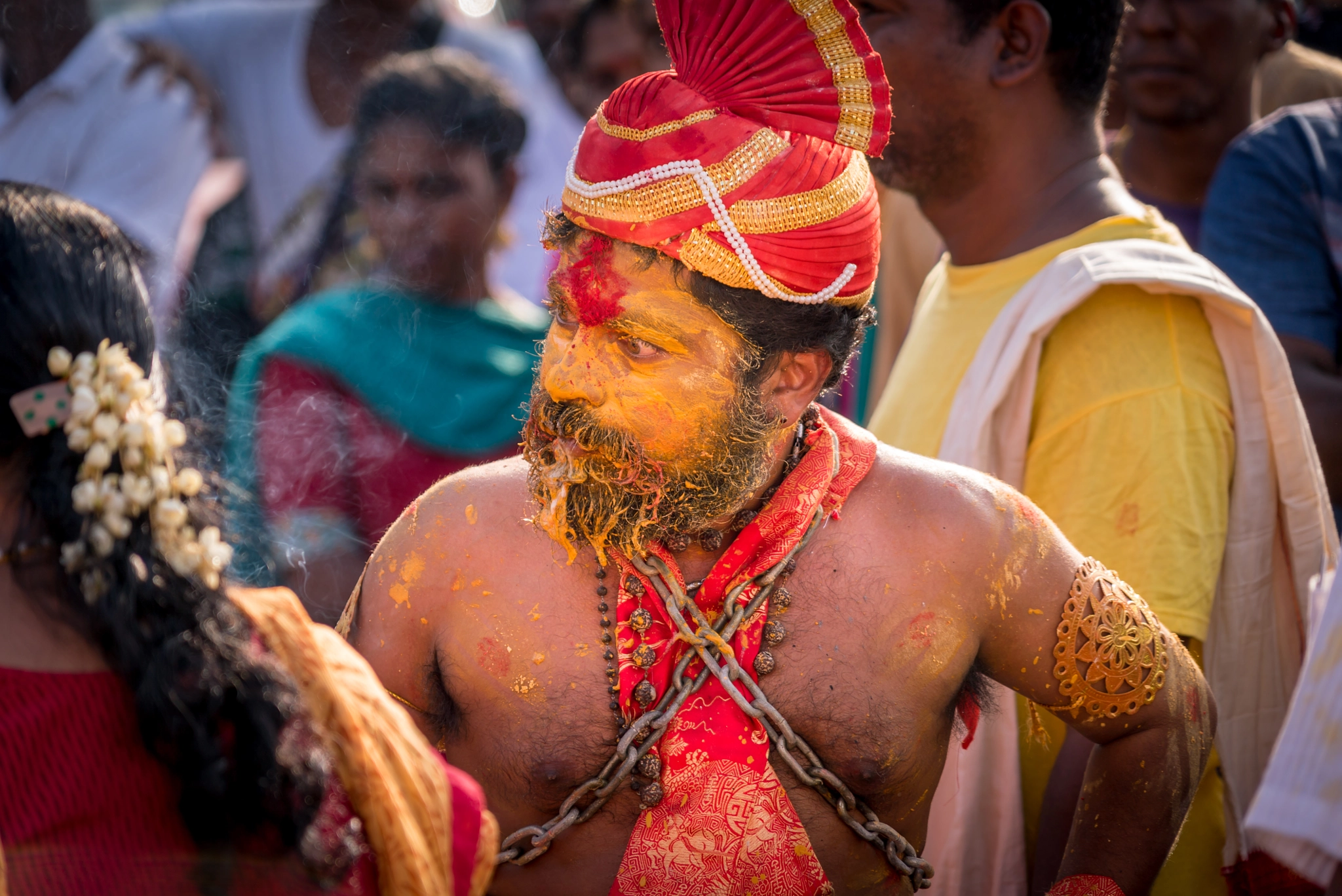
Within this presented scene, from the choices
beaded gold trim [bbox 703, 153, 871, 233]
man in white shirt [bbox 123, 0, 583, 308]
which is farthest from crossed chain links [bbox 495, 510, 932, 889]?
man in white shirt [bbox 123, 0, 583, 308]

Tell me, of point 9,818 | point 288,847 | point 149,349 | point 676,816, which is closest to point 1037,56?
Result: point 676,816

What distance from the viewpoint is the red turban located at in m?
2.29

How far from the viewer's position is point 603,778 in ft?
7.66

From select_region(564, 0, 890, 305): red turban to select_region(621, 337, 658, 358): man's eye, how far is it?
18cm

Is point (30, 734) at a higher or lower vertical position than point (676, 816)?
higher

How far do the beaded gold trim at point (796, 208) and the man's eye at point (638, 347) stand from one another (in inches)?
10.0

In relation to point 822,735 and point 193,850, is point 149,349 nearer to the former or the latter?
point 193,850

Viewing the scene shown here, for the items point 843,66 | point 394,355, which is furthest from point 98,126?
point 843,66

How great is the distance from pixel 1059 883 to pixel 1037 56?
7.15 feet

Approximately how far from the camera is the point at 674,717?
2.36 m

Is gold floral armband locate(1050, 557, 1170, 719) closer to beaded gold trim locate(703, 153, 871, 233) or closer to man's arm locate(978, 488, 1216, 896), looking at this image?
man's arm locate(978, 488, 1216, 896)

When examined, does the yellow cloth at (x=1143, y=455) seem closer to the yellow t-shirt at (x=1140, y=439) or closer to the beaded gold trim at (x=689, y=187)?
the yellow t-shirt at (x=1140, y=439)

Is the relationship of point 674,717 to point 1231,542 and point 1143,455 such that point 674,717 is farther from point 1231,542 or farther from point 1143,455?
point 1231,542

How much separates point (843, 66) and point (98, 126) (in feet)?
13.1
